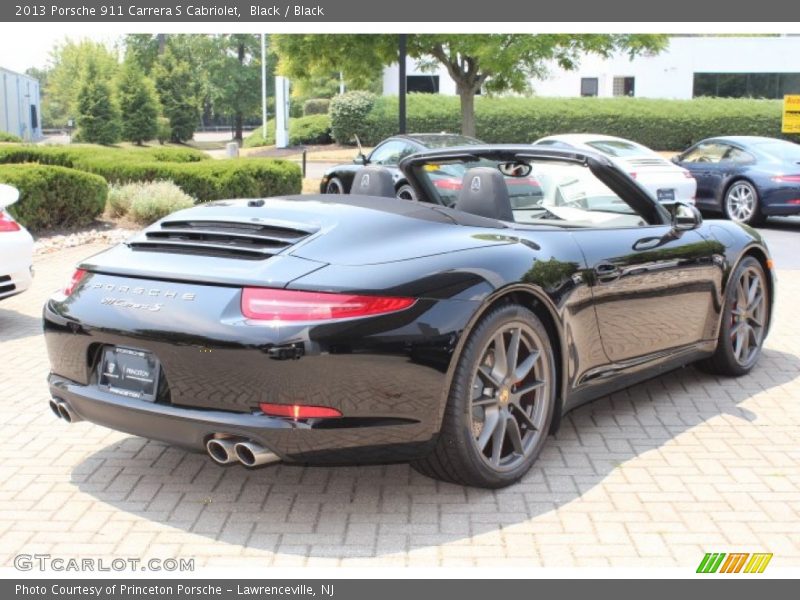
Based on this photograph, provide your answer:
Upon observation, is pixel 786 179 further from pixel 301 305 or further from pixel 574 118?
pixel 574 118

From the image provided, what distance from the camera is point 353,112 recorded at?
148 feet

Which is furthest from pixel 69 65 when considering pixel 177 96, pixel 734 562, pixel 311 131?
pixel 734 562

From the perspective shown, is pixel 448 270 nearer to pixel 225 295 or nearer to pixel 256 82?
pixel 225 295

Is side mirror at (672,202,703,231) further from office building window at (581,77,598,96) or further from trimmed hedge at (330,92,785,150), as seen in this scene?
office building window at (581,77,598,96)

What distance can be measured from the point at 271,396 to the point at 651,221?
2.78 m

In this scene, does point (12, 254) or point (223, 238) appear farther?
point (12, 254)

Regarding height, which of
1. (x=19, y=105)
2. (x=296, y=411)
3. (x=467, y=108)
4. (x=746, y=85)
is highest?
(x=746, y=85)

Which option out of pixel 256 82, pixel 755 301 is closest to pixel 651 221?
pixel 755 301

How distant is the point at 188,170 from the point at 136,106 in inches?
1648

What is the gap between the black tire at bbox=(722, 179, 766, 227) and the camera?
15.9 metres

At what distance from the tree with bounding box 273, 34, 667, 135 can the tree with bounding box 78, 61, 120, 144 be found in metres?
29.8

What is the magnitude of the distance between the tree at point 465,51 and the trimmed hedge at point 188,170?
6.91 m

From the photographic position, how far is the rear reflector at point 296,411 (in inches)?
145

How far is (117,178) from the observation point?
16.9m
